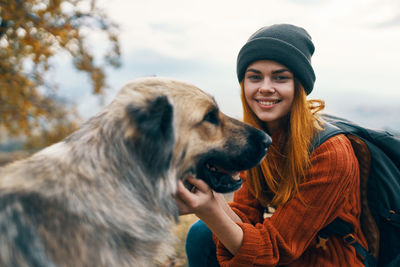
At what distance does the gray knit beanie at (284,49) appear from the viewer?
7.06 ft

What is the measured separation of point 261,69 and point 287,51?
0.22 m

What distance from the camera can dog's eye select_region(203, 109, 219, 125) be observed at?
1.89 m

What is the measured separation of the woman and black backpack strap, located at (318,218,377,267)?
0.04m

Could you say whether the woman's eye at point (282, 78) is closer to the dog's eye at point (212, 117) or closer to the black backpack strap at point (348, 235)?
the dog's eye at point (212, 117)

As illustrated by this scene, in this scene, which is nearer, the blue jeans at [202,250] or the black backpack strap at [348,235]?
the black backpack strap at [348,235]

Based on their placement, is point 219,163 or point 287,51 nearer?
point 219,163

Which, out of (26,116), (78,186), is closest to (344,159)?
(78,186)

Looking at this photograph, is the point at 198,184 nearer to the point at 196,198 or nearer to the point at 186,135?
the point at 196,198

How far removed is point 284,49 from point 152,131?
1.16 metres

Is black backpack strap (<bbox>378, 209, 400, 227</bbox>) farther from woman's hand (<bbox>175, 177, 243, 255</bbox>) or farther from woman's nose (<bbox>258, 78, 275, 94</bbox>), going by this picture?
woman's nose (<bbox>258, 78, 275, 94</bbox>)

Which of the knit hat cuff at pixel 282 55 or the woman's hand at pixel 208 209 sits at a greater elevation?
the knit hat cuff at pixel 282 55

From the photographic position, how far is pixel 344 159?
1.94 meters

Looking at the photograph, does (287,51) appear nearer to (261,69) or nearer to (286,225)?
(261,69)

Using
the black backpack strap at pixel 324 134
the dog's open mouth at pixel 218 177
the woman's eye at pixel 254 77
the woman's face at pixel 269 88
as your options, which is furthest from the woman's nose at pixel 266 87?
the dog's open mouth at pixel 218 177
